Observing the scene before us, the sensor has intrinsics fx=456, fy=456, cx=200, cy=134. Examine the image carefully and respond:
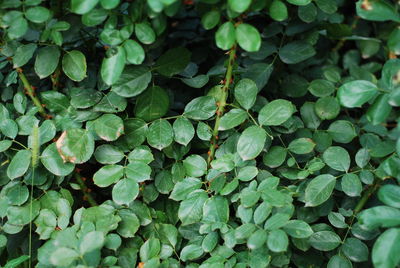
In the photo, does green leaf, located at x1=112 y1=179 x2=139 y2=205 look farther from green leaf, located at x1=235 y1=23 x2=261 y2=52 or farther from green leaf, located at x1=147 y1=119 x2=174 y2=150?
green leaf, located at x1=235 y1=23 x2=261 y2=52

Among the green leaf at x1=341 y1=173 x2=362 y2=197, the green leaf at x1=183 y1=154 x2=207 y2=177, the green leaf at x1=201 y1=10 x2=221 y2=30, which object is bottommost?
the green leaf at x1=183 y1=154 x2=207 y2=177

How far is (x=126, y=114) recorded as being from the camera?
1244 millimetres

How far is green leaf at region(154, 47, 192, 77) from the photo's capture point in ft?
3.94

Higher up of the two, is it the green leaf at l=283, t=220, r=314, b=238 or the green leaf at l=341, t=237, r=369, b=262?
the green leaf at l=283, t=220, r=314, b=238

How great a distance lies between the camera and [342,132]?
132 cm

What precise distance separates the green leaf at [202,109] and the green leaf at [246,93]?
69 millimetres

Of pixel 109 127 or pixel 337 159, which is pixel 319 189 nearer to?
pixel 337 159

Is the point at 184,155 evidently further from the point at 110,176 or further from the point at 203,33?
the point at 203,33

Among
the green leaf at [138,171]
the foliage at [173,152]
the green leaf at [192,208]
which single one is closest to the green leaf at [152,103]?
the foliage at [173,152]

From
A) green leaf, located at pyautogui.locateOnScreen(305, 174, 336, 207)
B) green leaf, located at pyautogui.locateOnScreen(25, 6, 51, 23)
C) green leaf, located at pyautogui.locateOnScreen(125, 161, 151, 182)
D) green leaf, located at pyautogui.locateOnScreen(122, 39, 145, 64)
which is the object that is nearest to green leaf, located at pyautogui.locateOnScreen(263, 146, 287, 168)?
green leaf, located at pyautogui.locateOnScreen(305, 174, 336, 207)

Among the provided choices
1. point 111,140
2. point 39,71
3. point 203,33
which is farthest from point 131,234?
point 203,33

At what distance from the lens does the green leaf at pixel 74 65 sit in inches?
46.4

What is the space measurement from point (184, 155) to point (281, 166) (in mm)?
282

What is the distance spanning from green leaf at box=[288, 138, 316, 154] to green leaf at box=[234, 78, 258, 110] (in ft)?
0.54
